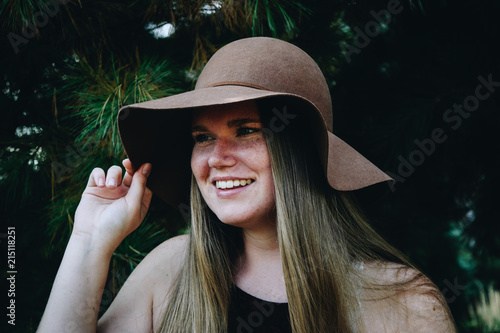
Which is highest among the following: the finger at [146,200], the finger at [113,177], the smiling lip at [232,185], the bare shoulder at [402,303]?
the finger at [113,177]

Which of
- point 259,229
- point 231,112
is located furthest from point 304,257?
point 231,112

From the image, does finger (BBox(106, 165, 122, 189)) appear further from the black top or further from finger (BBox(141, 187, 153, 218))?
the black top

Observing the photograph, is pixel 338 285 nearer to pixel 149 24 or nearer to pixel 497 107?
pixel 497 107

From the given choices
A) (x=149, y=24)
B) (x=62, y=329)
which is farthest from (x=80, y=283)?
(x=149, y=24)

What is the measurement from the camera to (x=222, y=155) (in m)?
1.48

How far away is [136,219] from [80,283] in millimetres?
291

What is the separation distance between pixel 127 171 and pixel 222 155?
1.45ft

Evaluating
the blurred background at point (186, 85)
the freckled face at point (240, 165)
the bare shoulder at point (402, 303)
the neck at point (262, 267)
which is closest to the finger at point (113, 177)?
the blurred background at point (186, 85)

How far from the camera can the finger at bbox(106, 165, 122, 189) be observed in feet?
5.29

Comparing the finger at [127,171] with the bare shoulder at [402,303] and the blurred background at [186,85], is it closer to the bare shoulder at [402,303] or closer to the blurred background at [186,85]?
the blurred background at [186,85]

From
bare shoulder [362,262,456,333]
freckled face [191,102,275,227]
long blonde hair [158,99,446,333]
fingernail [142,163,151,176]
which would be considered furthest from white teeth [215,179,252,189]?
bare shoulder [362,262,456,333]

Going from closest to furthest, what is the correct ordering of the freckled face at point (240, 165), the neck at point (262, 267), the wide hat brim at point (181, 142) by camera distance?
the wide hat brim at point (181, 142) < the freckled face at point (240, 165) < the neck at point (262, 267)

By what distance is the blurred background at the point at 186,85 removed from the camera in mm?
1663

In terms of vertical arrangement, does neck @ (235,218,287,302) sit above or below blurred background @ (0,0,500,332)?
below
